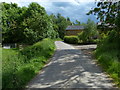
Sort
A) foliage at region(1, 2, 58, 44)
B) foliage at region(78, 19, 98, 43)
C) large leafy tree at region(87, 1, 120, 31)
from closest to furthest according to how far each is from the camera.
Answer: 1. large leafy tree at region(87, 1, 120, 31)
2. foliage at region(1, 2, 58, 44)
3. foliage at region(78, 19, 98, 43)

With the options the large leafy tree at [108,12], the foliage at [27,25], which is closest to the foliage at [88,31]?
the foliage at [27,25]

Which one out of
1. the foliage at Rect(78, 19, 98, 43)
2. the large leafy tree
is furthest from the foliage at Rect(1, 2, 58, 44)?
the large leafy tree

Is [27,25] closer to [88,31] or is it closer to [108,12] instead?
[88,31]

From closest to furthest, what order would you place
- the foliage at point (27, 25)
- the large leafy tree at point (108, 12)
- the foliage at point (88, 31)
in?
the large leafy tree at point (108, 12) → the foliage at point (27, 25) → the foliage at point (88, 31)

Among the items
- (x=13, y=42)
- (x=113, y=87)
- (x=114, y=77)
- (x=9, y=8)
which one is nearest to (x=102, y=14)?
(x=114, y=77)

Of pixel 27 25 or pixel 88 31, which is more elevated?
pixel 27 25

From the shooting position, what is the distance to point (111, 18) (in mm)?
12977

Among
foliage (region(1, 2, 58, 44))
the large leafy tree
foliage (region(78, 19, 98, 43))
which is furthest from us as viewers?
foliage (region(78, 19, 98, 43))

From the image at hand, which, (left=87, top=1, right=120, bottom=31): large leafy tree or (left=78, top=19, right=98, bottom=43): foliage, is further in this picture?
(left=78, top=19, right=98, bottom=43): foliage

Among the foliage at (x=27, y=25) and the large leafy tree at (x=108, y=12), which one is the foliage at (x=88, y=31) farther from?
the large leafy tree at (x=108, y=12)

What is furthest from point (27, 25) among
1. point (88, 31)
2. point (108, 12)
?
point (108, 12)

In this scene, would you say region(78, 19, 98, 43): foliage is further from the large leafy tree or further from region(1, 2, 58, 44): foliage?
the large leafy tree

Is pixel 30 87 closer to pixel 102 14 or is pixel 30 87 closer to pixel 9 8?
pixel 102 14

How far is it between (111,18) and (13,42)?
23.4 metres
